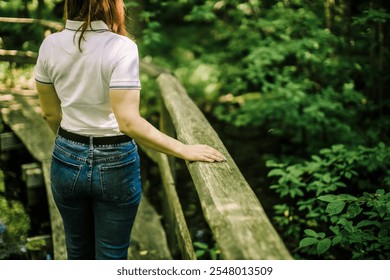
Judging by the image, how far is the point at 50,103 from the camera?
213cm

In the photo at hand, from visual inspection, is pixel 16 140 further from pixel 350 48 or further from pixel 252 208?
pixel 350 48

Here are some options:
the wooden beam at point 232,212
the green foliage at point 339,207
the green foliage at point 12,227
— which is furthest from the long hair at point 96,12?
the green foliage at point 12,227

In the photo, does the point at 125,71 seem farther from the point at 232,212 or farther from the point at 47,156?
the point at 47,156

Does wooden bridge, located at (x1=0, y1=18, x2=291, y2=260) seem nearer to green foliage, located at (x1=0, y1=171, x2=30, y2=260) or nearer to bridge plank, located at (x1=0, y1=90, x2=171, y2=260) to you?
bridge plank, located at (x1=0, y1=90, x2=171, y2=260)

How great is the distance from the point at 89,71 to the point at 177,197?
179cm

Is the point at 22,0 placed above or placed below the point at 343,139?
above

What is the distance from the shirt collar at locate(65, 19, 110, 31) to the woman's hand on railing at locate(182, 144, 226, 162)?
66 centimetres

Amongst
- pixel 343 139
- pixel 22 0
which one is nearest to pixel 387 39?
pixel 343 139

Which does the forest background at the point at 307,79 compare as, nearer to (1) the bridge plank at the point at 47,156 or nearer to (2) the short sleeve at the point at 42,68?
(1) the bridge plank at the point at 47,156

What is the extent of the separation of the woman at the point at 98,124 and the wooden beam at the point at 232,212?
0.44 feet

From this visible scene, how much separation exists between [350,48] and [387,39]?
19.6 inches

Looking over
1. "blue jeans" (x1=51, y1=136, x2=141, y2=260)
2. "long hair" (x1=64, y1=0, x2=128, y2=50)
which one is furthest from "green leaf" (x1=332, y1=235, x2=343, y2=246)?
"long hair" (x1=64, y1=0, x2=128, y2=50)

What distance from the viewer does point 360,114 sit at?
517 cm

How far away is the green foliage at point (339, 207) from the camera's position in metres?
2.21
